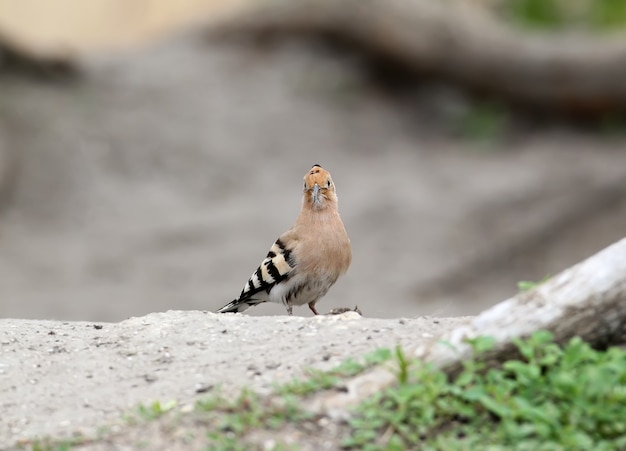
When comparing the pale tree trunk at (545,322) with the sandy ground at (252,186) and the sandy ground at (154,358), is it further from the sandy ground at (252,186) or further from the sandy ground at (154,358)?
the sandy ground at (252,186)

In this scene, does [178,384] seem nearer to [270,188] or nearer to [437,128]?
[270,188]

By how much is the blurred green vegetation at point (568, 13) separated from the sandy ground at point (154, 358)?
47.7ft

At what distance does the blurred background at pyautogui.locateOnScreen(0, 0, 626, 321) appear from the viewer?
1336cm

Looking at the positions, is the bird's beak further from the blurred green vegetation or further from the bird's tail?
the blurred green vegetation

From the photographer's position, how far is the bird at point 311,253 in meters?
6.28

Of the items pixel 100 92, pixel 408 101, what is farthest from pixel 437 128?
pixel 100 92

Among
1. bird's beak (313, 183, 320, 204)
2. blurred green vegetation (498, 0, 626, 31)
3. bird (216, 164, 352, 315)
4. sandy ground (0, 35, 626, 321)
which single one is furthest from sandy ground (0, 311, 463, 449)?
blurred green vegetation (498, 0, 626, 31)

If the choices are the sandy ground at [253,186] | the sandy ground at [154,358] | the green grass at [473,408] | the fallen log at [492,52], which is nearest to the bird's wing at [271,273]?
the sandy ground at [154,358]

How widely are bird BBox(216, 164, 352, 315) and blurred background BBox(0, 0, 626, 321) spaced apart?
5.62 metres

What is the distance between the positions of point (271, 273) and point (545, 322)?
8.78ft

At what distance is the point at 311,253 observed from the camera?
20.6 ft

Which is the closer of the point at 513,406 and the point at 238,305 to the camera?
the point at 513,406

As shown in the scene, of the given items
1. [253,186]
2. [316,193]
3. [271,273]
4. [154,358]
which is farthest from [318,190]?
[253,186]

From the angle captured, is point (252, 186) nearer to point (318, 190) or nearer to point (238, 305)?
point (238, 305)
